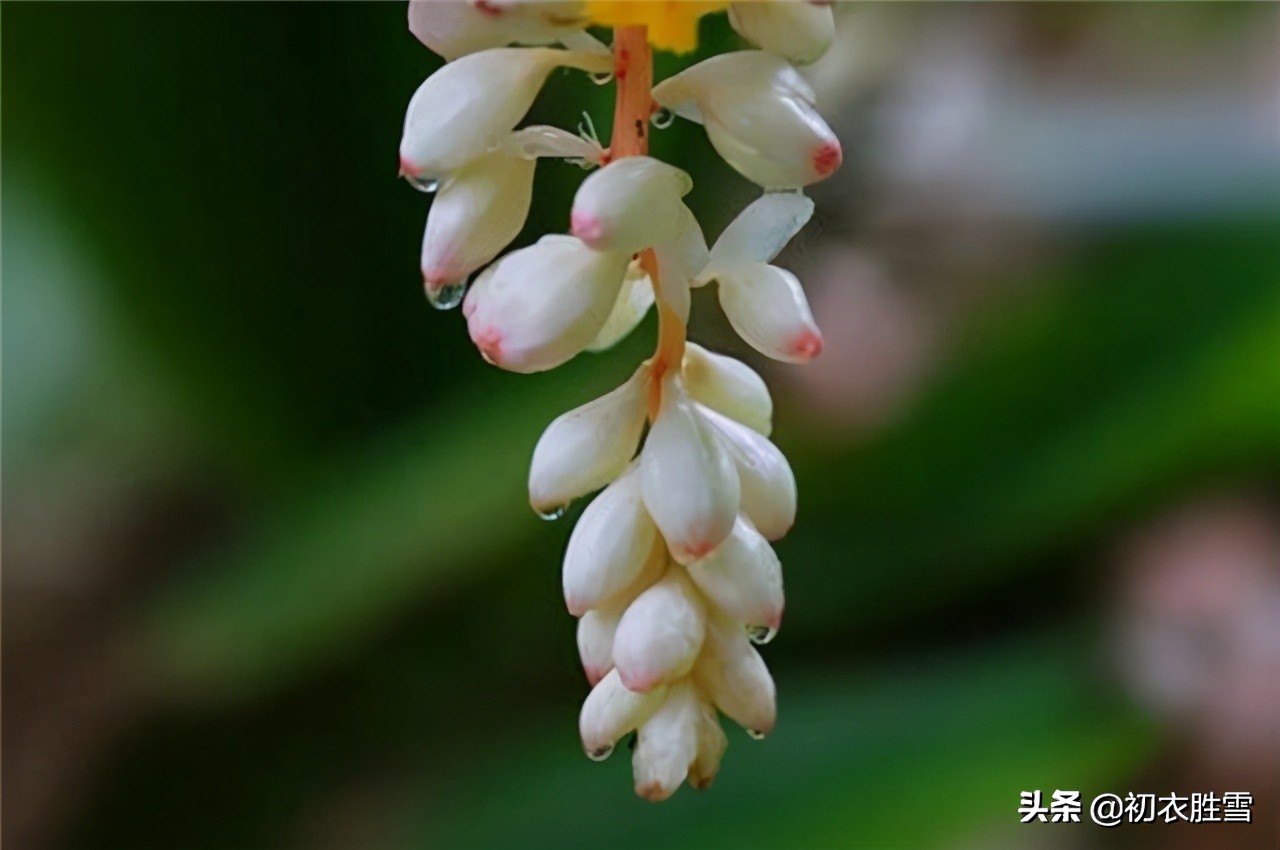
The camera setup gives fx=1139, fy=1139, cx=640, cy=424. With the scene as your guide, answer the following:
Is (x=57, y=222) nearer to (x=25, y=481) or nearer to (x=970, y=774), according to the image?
(x=25, y=481)

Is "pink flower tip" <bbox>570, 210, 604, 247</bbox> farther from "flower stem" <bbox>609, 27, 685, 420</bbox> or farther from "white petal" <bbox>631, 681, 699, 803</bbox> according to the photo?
"white petal" <bbox>631, 681, 699, 803</bbox>

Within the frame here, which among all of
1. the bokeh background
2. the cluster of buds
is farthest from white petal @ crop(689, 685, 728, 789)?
the bokeh background

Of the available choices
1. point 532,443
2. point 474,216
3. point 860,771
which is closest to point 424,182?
point 474,216

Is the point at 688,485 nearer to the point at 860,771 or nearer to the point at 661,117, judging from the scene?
the point at 661,117

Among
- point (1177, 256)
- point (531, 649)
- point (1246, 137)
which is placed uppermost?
point (1246, 137)

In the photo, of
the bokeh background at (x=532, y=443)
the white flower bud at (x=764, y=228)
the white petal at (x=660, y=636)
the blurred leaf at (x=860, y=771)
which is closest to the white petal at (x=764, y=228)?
the white flower bud at (x=764, y=228)

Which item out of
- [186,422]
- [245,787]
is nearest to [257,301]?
[186,422]
